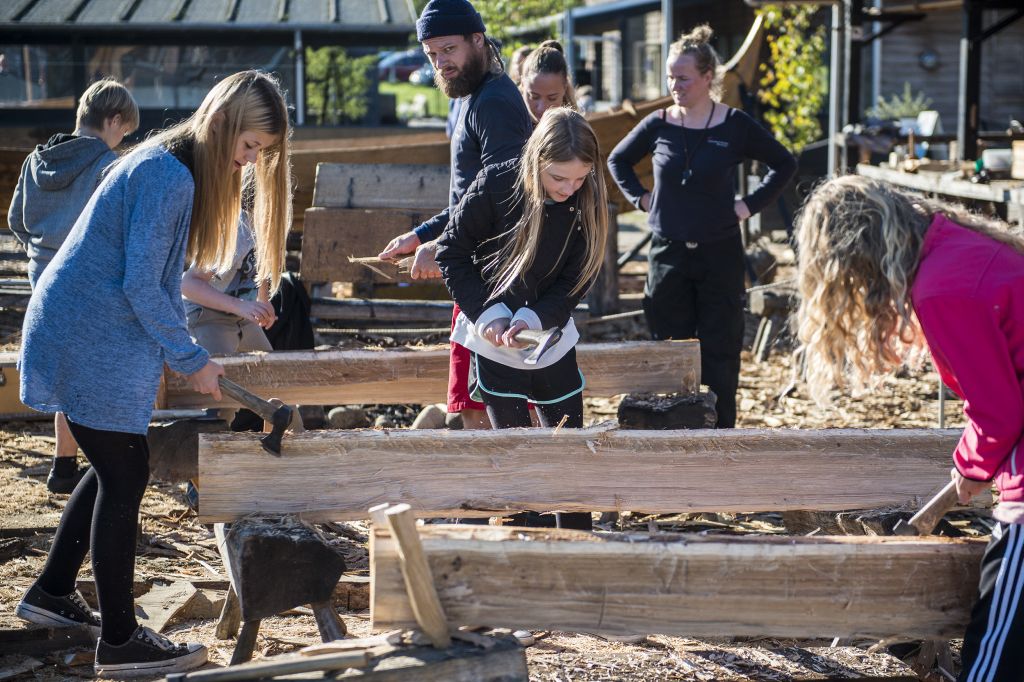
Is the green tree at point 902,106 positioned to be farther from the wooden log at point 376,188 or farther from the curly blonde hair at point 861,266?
the curly blonde hair at point 861,266

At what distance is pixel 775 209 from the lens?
1362cm

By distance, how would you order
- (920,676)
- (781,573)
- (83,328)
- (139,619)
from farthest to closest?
(139,619), (920,676), (83,328), (781,573)

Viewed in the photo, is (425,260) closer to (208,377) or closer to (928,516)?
(208,377)

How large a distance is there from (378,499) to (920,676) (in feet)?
5.41

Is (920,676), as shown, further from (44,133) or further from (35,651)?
(44,133)

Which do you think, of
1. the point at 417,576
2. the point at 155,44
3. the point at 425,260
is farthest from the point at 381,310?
the point at 155,44

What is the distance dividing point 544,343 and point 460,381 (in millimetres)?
597

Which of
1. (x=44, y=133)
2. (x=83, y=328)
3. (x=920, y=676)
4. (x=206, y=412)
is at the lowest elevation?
(x=920, y=676)

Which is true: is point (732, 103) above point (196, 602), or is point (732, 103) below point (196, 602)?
above

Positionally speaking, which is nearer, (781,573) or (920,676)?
(781,573)

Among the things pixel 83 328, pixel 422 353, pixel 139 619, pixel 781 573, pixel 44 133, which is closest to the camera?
pixel 781 573

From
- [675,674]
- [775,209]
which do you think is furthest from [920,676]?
[775,209]

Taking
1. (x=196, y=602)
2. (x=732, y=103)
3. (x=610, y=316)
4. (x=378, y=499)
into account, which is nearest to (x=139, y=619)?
(x=196, y=602)

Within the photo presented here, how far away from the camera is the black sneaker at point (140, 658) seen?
307cm
